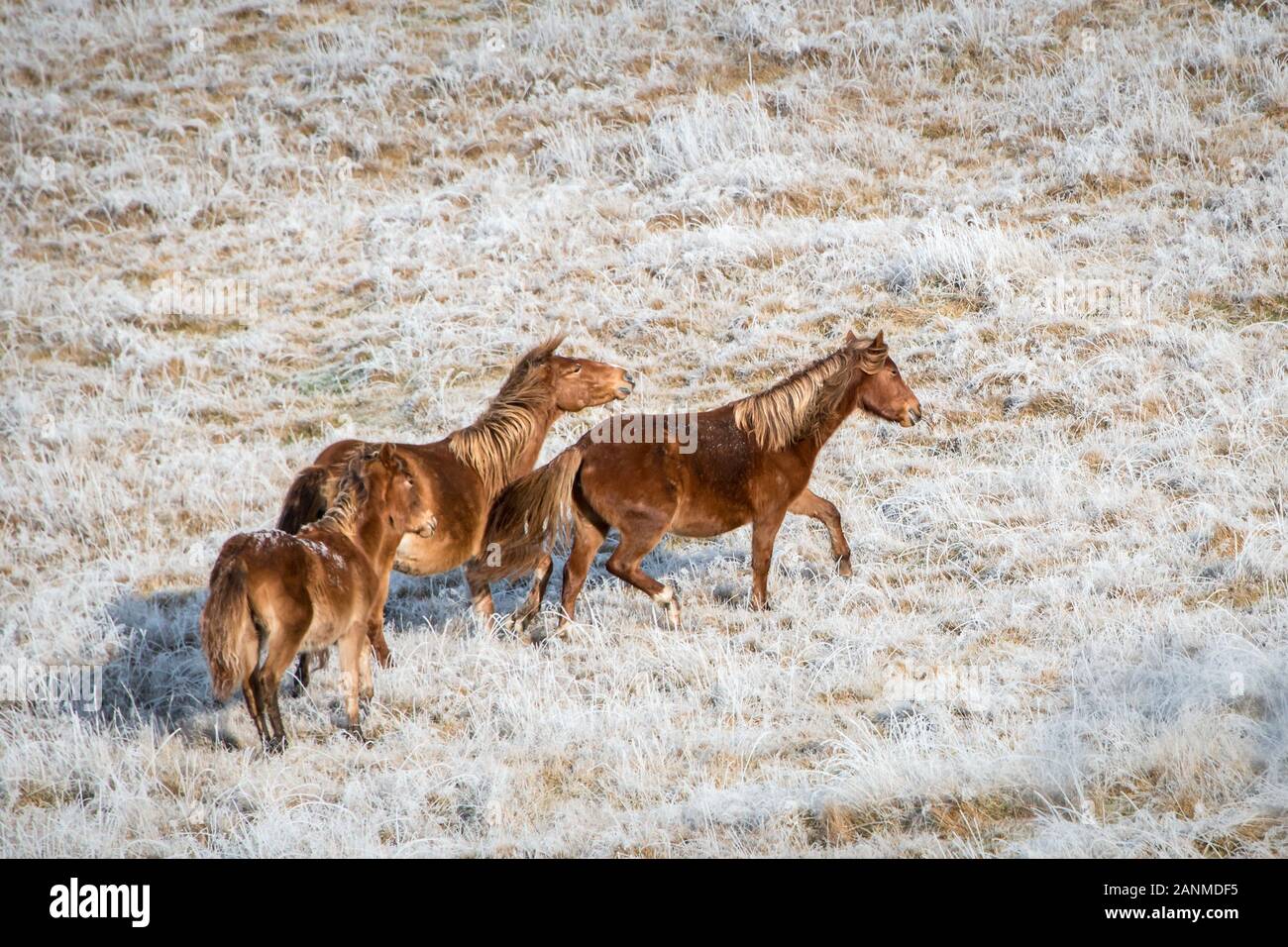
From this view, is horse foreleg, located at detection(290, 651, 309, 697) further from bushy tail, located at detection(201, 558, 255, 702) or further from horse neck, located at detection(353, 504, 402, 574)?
bushy tail, located at detection(201, 558, 255, 702)

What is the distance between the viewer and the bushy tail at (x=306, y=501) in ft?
29.2

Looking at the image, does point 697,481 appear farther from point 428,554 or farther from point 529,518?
point 428,554

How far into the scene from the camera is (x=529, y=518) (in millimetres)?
9438

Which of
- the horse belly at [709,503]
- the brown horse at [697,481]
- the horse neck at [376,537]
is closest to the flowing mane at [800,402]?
the brown horse at [697,481]

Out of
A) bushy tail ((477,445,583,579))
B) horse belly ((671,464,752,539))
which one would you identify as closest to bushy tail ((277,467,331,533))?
bushy tail ((477,445,583,579))

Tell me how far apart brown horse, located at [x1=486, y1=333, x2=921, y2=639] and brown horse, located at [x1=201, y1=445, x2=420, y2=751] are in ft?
4.00

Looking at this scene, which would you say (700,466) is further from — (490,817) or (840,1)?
(840,1)

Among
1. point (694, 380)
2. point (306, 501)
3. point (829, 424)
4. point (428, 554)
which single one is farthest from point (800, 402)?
point (694, 380)

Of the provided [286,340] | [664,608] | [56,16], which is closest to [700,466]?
[664,608]

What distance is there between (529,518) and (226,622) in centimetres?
268

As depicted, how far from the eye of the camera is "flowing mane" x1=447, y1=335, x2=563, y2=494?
983 centimetres

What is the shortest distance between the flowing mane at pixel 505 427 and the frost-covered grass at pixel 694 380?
1.27 metres

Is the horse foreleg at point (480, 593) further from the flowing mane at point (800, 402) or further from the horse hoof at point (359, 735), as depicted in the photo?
the flowing mane at point (800, 402)

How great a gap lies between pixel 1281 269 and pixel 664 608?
29.2 ft
